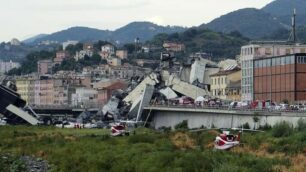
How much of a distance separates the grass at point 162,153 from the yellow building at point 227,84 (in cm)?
4666

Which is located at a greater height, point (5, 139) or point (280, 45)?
point (280, 45)

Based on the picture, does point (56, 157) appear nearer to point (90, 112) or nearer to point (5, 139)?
point (5, 139)

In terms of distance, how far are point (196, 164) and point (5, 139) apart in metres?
37.8

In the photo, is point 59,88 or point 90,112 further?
point 59,88

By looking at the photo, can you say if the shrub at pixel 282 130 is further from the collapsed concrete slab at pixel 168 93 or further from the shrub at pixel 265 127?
the collapsed concrete slab at pixel 168 93

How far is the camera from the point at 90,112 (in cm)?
12838

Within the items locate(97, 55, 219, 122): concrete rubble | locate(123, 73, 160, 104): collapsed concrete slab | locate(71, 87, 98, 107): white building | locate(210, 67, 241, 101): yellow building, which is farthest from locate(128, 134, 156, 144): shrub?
locate(71, 87, 98, 107): white building

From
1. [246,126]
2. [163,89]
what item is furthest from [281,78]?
[163,89]

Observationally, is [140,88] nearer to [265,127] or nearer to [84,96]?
[265,127]

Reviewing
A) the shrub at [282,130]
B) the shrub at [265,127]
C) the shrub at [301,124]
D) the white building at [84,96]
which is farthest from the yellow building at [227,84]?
the white building at [84,96]

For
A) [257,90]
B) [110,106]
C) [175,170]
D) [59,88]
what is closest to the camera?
[175,170]

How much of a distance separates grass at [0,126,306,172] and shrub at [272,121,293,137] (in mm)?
578

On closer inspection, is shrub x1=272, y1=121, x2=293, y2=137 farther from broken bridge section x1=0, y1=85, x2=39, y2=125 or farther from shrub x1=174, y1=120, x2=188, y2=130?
broken bridge section x1=0, y1=85, x2=39, y2=125

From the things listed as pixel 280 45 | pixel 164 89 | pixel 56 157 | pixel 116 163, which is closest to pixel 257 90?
pixel 280 45
